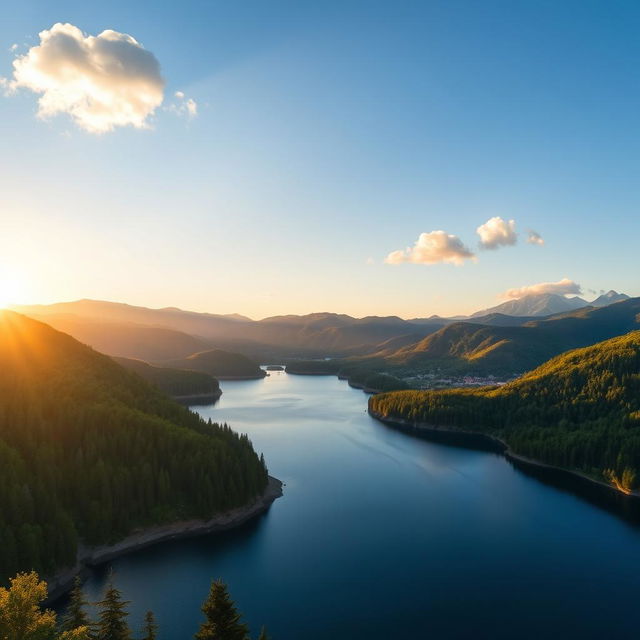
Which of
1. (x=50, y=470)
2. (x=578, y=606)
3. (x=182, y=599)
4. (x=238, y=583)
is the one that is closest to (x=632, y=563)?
(x=578, y=606)

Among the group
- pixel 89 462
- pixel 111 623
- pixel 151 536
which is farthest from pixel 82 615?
pixel 89 462

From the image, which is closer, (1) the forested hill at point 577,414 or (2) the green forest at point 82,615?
(2) the green forest at point 82,615

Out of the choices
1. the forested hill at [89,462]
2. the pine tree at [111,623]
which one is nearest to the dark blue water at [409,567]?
the forested hill at [89,462]

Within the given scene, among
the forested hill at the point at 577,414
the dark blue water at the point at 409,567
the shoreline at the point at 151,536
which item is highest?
the forested hill at the point at 577,414

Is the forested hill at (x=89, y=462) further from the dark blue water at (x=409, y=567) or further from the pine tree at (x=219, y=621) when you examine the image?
the pine tree at (x=219, y=621)

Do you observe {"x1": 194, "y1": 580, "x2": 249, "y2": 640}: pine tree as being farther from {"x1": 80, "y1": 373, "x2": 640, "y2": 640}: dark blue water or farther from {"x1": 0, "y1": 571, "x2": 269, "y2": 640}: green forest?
{"x1": 80, "y1": 373, "x2": 640, "y2": 640}: dark blue water

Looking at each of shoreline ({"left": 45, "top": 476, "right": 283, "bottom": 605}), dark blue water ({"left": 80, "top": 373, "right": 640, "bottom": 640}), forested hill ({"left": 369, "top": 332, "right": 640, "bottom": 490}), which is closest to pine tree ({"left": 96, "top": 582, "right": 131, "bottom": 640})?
dark blue water ({"left": 80, "top": 373, "right": 640, "bottom": 640})
